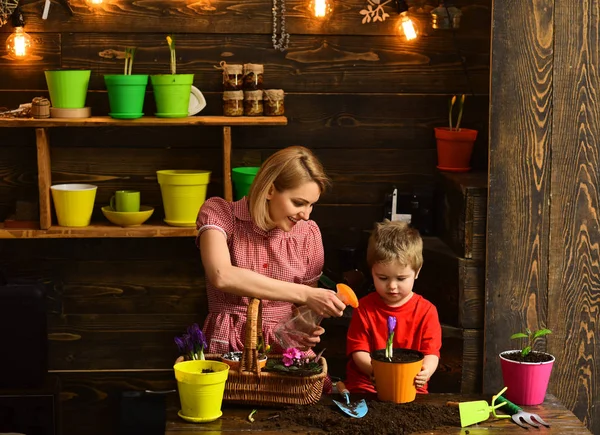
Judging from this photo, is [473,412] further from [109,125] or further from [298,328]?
[109,125]

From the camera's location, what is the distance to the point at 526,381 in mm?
2447

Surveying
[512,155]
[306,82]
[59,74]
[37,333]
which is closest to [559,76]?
[512,155]

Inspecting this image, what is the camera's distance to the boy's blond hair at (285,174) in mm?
2719

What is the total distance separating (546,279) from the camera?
3090 millimetres

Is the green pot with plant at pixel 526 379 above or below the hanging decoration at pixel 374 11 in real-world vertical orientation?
below

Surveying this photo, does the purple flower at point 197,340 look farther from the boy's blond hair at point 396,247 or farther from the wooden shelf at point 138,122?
the wooden shelf at point 138,122

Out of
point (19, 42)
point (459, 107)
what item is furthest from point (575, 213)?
point (19, 42)

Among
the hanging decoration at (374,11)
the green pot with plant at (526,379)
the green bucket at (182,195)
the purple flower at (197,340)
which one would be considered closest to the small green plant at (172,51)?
the green bucket at (182,195)

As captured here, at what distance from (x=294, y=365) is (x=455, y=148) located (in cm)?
137

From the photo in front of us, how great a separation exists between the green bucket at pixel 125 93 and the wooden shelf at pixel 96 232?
0.42 metres

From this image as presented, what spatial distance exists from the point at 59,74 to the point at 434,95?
1.43 metres

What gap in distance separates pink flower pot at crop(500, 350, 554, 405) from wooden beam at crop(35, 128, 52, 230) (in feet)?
5.83

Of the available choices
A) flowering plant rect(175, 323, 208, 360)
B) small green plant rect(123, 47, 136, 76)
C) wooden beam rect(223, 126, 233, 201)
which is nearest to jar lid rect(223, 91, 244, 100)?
wooden beam rect(223, 126, 233, 201)

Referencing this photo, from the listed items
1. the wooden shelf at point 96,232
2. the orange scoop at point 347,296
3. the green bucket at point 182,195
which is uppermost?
the green bucket at point 182,195
